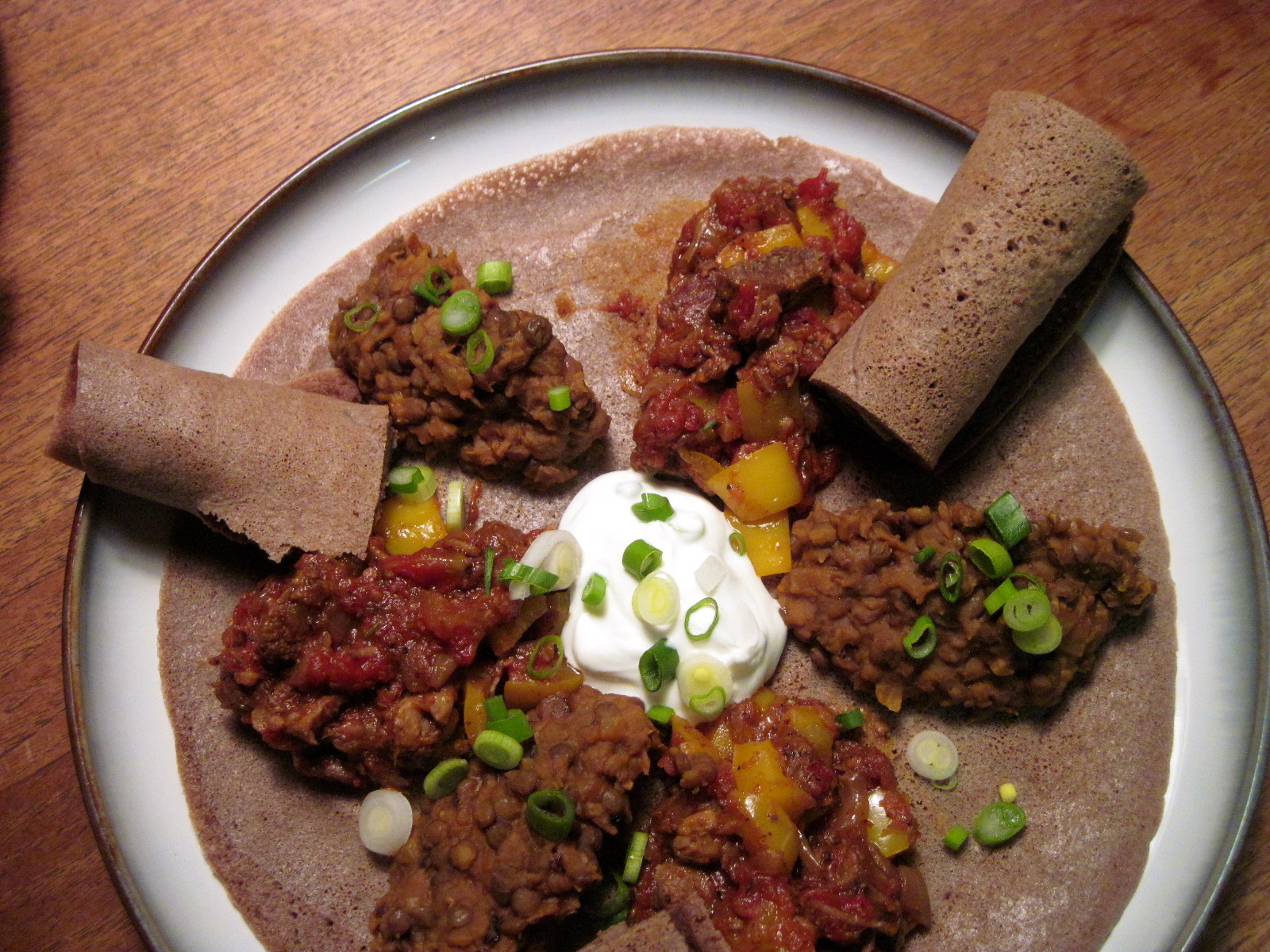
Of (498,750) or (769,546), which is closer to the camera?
(498,750)

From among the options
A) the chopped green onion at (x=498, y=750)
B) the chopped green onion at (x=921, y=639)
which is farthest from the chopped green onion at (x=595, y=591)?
the chopped green onion at (x=921, y=639)

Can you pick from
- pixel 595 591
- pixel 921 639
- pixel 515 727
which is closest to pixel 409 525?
pixel 595 591

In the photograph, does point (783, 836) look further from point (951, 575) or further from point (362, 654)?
point (362, 654)

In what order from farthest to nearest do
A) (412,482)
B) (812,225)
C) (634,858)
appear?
(812,225) < (412,482) < (634,858)

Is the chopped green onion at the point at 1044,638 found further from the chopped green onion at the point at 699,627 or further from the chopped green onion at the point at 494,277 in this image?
the chopped green onion at the point at 494,277

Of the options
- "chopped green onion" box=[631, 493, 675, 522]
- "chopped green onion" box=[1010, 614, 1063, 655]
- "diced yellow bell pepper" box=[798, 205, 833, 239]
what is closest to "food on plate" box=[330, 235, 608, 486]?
"chopped green onion" box=[631, 493, 675, 522]

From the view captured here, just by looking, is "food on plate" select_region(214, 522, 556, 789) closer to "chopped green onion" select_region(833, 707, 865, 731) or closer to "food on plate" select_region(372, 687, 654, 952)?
"food on plate" select_region(372, 687, 654, 952)
